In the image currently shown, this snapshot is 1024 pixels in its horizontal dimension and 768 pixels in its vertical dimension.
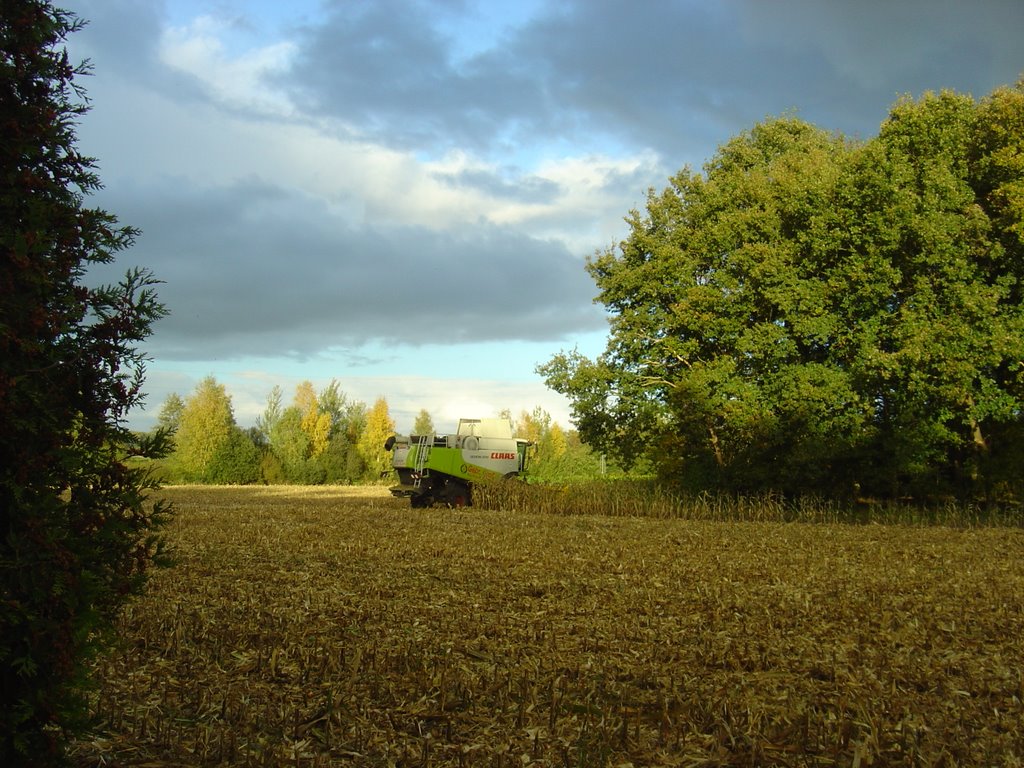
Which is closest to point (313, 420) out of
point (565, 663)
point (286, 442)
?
point (286, 442)

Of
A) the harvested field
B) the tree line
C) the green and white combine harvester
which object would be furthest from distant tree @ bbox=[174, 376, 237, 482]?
the harvested field

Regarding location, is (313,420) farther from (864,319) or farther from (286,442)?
(864,319)

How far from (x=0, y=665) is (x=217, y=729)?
1653mm

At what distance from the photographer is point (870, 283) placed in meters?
24.8

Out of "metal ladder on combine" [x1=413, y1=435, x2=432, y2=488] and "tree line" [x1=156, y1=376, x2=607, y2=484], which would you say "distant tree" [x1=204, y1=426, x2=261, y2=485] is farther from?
"metal ladder on combine" [x1=413, y1=435, x2=432, y2=488]

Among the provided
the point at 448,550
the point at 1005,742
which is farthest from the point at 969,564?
the point at 1005,742

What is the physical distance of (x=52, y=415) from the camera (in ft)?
12.3

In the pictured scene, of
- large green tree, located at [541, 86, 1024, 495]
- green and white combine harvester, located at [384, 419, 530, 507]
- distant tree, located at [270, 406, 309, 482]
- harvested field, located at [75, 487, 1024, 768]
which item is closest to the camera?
harvested field, located at [75, 487, 1024, 768]

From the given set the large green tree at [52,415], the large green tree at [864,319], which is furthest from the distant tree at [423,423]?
the large green tree at [52,415]

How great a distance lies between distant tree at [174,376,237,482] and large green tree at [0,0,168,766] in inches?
2159

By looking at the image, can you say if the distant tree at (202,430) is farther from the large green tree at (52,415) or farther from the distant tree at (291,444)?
the large green tree at (52,415)

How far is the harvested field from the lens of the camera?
4.92m

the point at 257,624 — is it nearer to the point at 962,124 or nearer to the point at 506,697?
the point at 506,697

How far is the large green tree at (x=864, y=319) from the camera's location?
912 inches
